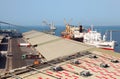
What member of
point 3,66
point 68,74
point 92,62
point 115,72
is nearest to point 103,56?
point 92,62

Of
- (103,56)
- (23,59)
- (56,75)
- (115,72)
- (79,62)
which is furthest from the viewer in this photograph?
(23,59)

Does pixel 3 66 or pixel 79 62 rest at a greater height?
pixel 79 62

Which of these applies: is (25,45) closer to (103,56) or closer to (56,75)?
(103,56)

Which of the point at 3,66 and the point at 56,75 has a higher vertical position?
the point at 56,75

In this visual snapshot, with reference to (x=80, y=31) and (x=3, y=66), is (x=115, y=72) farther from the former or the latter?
(x=80, y=31)

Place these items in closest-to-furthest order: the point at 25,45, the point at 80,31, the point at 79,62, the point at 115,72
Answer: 1. the point at 115,72
2. the point at 79,62
3. the point at 25,45
4. the point at 80,31

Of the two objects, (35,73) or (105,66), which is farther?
(105,66)

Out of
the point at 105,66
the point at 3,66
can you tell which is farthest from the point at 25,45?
the point at 105,66

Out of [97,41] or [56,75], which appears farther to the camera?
[97,41]

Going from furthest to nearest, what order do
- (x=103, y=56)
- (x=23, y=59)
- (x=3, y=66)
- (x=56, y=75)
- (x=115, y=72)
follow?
(x=23, y=59) < (x=3, y=66) < (x=103, y=56) < (x=115, y=72) < (x=56, y=75)
